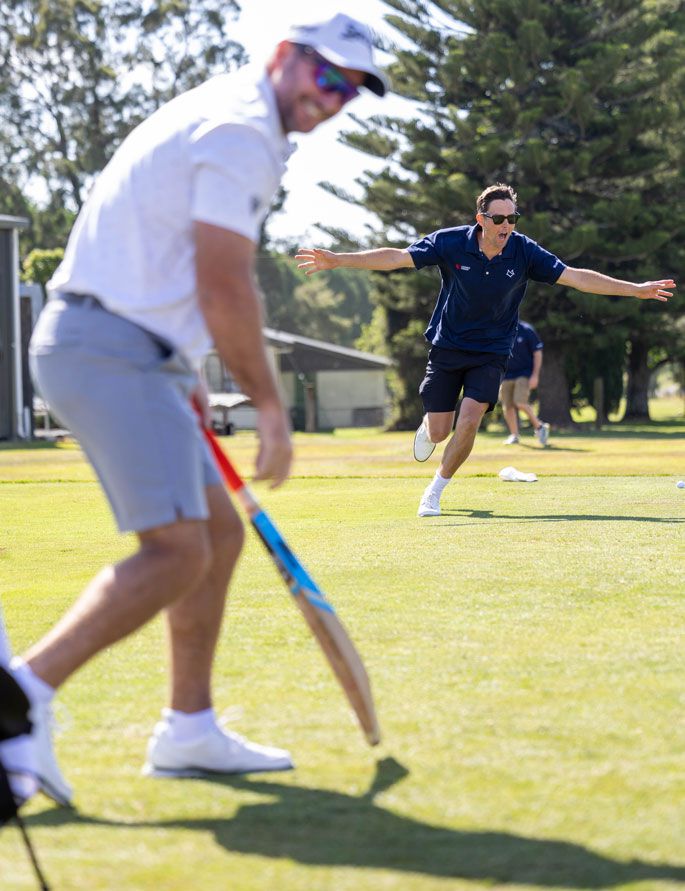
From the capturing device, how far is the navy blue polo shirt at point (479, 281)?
10.7 meters

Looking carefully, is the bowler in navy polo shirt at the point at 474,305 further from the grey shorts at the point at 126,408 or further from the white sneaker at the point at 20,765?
the white sneaker at the point at 20,765

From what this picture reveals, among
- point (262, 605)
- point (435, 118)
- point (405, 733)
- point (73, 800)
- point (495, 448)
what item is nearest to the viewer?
point (73, 800)

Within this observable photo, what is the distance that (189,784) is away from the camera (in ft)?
12.3

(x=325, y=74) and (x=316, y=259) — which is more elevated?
(x=325, y=74)

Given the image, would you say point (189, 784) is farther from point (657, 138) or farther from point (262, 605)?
point (657, 138)

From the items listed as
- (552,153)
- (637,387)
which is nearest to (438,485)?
(552,153)

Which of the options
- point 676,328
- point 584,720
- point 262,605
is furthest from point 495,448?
point 676,328

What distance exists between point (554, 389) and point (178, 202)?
122 ft

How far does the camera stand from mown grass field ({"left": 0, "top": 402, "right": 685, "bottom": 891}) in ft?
10.0

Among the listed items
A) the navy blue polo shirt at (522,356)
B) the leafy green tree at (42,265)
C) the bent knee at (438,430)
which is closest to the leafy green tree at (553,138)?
the navy blue polo shirt at (522,356)

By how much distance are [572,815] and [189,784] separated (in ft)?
3.43

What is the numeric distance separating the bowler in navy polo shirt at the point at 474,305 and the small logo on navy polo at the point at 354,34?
6.42 meters

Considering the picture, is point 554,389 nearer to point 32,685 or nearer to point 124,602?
point 124,602

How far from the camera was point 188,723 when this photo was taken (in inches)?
151
